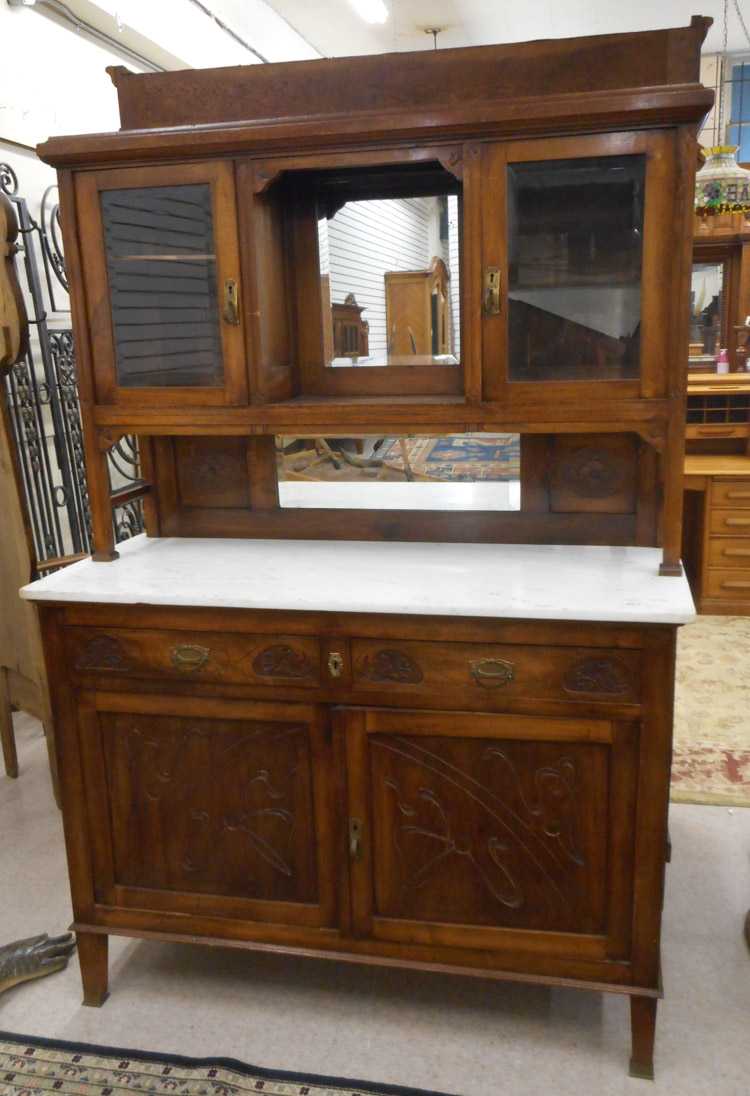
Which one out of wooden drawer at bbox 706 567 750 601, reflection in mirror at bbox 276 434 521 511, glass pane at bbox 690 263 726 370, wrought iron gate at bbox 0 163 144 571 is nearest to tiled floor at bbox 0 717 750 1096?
reflection in mirror at bbox 276 434 521 511

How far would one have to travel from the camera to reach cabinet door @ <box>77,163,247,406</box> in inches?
78.8

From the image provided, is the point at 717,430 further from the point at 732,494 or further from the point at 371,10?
the point at 371,10

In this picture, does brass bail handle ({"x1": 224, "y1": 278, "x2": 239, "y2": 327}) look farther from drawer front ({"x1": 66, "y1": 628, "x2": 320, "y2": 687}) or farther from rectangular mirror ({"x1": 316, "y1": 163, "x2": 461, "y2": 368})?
drawer front ({"x1": 66, "y1": 628, "x2": 320, "y2": 687})

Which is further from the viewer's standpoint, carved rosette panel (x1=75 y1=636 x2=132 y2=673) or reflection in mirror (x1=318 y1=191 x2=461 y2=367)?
reflection in mirror (x1=318 y1=191 x2=461 y2=367)

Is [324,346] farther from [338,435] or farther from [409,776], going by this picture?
[409,776]

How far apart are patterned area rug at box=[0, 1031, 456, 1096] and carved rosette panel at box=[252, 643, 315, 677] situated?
2.75 ft

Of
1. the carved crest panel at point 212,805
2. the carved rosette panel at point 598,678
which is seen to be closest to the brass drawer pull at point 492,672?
the carved rosette panel at point 598,678

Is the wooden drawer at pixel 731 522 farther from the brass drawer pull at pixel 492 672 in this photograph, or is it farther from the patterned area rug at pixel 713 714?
the brass drawer pull at pixel 492 672

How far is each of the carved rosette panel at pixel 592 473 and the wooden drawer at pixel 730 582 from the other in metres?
2.64

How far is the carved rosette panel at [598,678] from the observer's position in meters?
1.73

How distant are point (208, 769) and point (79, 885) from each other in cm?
45

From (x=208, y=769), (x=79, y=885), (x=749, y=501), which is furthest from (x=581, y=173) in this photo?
(x=749, y=501)

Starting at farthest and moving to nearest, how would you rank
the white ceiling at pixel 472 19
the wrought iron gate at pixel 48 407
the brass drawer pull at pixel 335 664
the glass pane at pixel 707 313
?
the white ceiling at pixel 472 19 → the glass pane at pixel 707 313 → the wrought iron gate at pixel 48 407 → the brass drawer pull at pixel 335 664

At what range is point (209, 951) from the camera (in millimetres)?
2303
